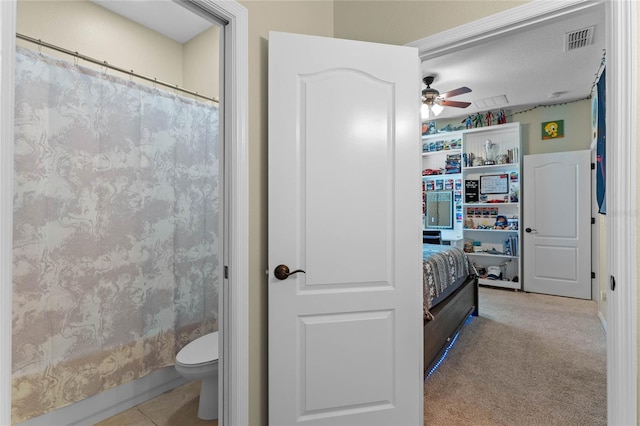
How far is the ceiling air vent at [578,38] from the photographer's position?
9.48ft

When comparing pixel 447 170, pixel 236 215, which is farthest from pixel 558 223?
pixel 236 215

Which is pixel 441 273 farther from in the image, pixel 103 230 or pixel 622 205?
pixel 103 230

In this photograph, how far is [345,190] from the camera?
1.66m

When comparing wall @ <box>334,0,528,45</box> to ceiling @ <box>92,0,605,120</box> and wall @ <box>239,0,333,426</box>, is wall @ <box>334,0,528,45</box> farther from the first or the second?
wall @ <box>239,0,333,426</box>

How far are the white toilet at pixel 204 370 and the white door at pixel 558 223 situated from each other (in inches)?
189

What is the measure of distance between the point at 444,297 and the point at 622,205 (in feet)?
6.12

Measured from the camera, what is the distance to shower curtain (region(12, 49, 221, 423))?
177 cm

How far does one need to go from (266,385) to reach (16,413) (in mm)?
1311

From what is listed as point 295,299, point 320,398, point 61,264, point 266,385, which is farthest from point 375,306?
point 61,264

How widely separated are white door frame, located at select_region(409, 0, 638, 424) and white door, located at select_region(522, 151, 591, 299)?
4.12 meters

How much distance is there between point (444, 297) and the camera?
115 inches

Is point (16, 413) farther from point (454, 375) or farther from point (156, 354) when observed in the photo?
point (454, 375)

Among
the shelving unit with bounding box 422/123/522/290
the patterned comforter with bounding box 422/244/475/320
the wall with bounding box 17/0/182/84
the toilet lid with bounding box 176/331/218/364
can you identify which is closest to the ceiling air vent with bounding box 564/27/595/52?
the shelving unit with bounding box 422/123/522/290

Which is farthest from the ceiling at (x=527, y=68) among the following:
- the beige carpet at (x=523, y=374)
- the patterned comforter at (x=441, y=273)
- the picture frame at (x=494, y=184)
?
the beige carpet at (x=523, y=374)
